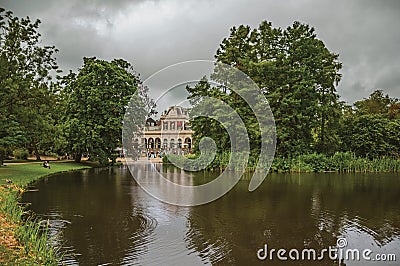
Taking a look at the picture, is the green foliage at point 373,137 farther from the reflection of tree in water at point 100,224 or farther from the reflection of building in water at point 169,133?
the reflection of tree in water at point 100,224

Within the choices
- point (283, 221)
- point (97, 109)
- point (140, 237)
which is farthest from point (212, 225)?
point (97, 109)

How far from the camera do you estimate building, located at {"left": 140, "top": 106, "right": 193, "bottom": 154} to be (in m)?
43.3

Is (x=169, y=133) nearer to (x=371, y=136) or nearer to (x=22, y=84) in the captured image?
(x=371, y=136)

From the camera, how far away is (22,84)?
60.1 ft

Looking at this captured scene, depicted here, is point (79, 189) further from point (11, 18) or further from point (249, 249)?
point (249, 249)

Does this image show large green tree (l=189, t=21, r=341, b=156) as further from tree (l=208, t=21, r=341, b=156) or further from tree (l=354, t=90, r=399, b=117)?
tree (l=354, t=90, r=399, b=117)

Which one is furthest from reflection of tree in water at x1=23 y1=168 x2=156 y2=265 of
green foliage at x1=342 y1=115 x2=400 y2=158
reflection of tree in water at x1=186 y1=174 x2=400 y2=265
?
green foliage at x1=342 y1=115 x2=400 y2=158

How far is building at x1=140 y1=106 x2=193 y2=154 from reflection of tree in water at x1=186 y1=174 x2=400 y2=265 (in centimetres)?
2836

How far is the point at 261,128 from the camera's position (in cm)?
2886

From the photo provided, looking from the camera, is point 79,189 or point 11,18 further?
point 11,18

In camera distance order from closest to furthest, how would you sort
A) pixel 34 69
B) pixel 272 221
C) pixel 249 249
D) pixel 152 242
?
1. pixel 249 249
2. pixel 152 242
3. pixel 272 221
4. pixel 34 69

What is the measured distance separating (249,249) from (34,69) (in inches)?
647

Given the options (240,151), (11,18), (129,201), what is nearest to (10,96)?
(11,18)

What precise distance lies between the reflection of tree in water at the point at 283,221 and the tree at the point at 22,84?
11100 mm
